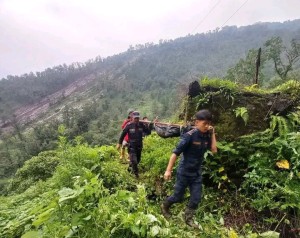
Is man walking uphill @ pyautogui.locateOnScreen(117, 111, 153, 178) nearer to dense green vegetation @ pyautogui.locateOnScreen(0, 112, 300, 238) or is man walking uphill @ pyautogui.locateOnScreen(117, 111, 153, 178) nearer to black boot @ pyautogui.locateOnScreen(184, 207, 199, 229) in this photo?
dense green vegetation @ pyautogui.locateOnScreen(0, 112, 300, 238)

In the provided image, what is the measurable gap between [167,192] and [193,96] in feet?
7.85

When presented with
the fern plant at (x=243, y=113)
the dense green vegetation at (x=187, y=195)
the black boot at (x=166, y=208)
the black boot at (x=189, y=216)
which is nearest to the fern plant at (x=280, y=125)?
the dense green vegetation at (x=187, y=195)

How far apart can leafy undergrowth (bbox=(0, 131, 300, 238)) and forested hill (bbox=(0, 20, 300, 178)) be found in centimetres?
4600

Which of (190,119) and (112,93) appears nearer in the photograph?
(190,119)

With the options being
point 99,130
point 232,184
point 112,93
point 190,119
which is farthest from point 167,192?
point 112,93

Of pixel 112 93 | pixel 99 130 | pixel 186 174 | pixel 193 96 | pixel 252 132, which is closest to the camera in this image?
pixel 186 174

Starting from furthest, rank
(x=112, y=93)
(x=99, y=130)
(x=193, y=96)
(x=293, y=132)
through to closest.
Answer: (x=112, y=93)
(x=99, y=130)
(x=193, y=96)
(x=293, y=132)

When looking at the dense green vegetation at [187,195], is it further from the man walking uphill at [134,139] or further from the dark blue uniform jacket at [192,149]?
the dark blue uniform jacket at [192,149]

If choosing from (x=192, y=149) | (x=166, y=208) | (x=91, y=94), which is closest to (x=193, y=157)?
(x=192, y=149)

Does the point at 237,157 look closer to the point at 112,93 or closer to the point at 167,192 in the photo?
the point at 167,192

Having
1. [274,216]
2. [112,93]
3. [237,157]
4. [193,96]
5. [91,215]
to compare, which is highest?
[193,96]

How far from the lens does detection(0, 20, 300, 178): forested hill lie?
67.1 m

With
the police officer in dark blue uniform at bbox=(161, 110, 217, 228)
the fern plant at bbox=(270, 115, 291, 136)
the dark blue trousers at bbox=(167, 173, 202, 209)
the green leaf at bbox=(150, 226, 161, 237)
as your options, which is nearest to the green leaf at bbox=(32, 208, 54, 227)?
the green leaf at bbox=(150, 226, 161, 237)

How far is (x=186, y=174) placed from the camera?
5992mm
